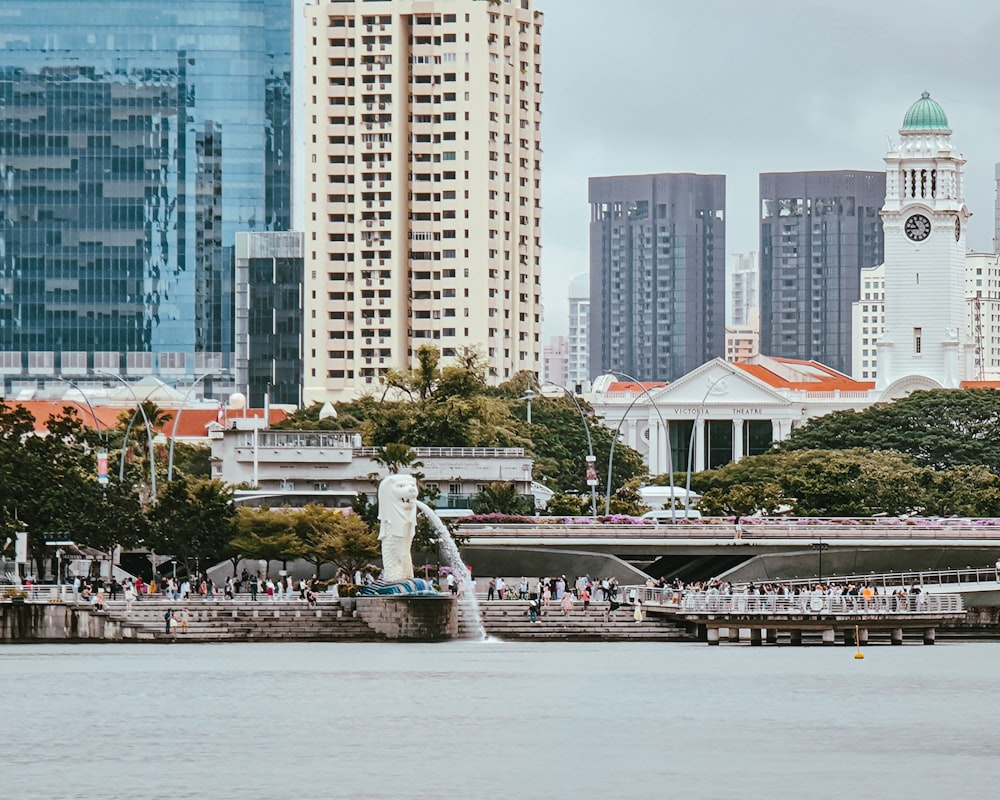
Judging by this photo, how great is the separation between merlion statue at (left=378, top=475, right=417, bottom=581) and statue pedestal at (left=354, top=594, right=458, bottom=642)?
1.31 m

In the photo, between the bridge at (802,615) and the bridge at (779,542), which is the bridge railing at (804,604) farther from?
the bridge at (779,542)

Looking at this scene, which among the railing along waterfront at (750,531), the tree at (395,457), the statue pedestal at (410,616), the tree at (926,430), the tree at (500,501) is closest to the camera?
the statue pedestal at (410,616)

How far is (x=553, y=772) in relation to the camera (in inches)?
2345

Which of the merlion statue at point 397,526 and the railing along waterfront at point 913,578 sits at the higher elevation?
the merlion statue at point 397,526

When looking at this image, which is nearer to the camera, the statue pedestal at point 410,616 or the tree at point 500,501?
the statue pedestal at point 410,616

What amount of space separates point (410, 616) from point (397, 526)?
146 inches

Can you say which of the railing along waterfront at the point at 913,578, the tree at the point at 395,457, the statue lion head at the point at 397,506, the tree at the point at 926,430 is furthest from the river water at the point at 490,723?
the tree at the point at 926,430

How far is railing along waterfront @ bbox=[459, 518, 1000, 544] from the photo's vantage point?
11625 cm

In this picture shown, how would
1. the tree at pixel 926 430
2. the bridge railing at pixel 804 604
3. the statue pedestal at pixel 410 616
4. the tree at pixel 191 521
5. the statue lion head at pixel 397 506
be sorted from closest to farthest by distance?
the statue pedestal at pixel 410 616 → the bridge railing at pixel 804 604 → the statue lion head at pixel 397 506 → the tree at pixel 191 521 → the tree at pixel 926 430

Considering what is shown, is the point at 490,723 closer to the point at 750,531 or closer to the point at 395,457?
the point at 750,531

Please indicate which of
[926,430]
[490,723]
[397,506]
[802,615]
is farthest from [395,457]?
[926,430]

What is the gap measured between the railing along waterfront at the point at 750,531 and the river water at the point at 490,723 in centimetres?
1920

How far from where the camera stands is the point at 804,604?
337 feet

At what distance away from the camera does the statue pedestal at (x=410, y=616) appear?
101 m
